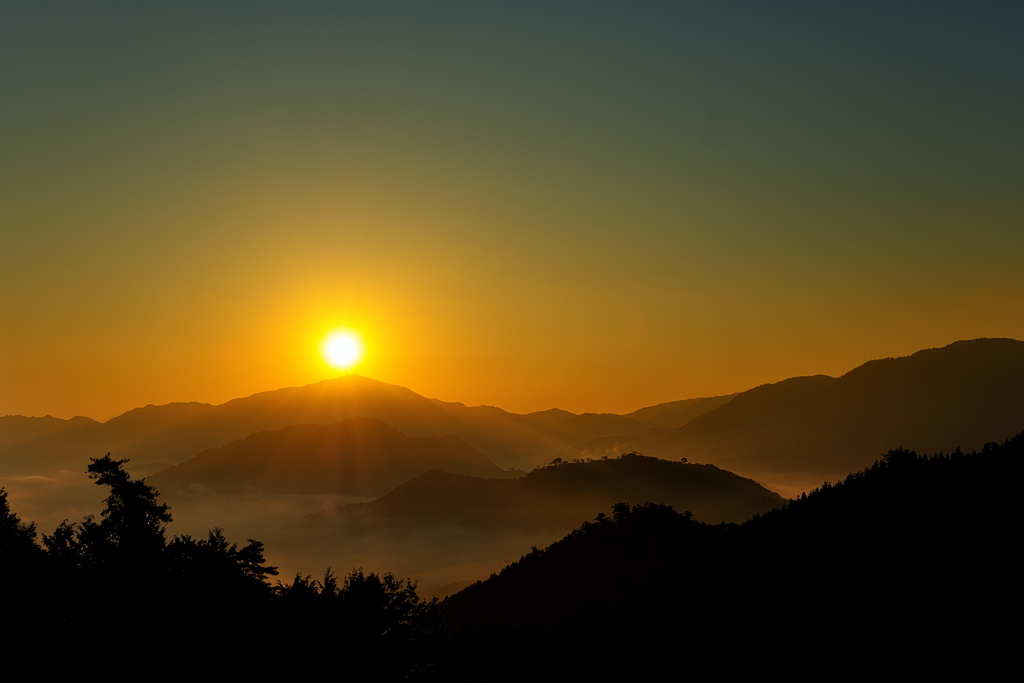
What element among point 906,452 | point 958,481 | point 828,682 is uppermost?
point 906,452

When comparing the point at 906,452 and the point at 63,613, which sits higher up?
the point at 906,452

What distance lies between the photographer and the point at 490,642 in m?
66.4

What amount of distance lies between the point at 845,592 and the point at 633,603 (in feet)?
128

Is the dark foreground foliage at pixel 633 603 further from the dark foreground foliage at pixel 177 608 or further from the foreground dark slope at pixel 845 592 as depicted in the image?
the foreground dark slope at pixel 845 592

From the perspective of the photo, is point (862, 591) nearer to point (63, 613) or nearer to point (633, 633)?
point (633, 633)

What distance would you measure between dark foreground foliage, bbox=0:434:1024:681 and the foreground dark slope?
32cm

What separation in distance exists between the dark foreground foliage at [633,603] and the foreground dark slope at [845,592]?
0.32m

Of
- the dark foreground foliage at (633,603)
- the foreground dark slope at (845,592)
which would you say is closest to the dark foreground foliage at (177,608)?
the dark foreground foliage at (633,603)

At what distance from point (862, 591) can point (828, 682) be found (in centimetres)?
2446

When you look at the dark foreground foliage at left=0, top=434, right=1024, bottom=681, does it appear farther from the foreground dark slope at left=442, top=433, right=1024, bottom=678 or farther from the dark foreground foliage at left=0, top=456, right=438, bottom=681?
the foreground dark slope at left=442, top=433, right=1024, bottom=678

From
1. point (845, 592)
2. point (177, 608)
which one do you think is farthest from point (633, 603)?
point (177, 608)

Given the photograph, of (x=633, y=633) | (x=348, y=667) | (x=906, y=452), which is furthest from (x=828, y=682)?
(x=906, y=452)

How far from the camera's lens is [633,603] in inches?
4737

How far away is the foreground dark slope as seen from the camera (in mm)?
70250
